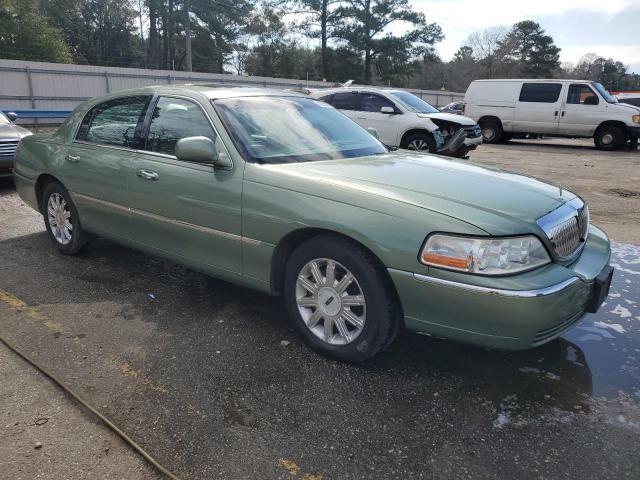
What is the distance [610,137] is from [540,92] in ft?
8.18

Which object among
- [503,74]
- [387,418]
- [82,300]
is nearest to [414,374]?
[387,418]

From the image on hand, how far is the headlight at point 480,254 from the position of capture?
252cm

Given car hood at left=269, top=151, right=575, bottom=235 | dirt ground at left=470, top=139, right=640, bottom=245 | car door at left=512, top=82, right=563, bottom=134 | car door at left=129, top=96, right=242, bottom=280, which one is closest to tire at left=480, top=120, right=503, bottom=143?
dirt ground at left=470, top=139, right=640, bottom=245

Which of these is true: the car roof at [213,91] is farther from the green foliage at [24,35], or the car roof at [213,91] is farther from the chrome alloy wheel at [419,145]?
the green foliage at [24,35]

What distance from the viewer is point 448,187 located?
2.95m

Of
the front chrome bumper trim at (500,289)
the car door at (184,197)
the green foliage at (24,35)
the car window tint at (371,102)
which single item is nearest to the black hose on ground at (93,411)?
the car door at (184,197)

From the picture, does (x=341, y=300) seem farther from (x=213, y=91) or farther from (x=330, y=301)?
(x=213, y=91)

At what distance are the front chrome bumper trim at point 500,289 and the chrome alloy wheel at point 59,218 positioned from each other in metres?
3.51

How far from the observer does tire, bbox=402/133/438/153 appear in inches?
428

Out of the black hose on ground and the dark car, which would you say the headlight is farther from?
the dark car

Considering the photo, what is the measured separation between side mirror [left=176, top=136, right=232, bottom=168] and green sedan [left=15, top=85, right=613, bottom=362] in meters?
0.01

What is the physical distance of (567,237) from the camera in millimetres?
2926

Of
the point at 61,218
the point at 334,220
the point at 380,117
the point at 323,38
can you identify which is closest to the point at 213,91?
the point at 334,220

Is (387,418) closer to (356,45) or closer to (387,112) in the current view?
(387,112)
